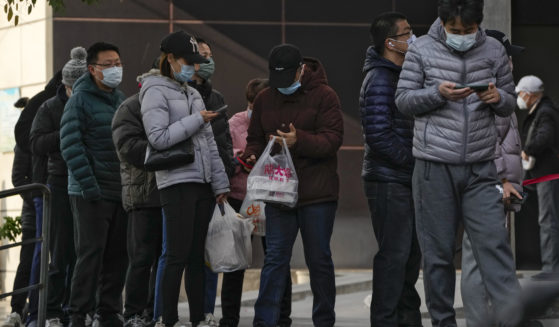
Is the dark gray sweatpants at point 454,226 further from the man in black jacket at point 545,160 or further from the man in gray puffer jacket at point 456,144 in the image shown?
the man in black jacket at point 545,160

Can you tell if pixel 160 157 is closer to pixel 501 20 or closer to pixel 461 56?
pixel 461 56

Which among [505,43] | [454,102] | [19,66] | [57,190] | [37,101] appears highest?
[19,66]

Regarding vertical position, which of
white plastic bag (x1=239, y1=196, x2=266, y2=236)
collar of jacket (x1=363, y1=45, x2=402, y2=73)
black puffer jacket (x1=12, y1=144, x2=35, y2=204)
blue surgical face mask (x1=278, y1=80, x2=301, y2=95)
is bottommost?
white plastic bag (x1=239, y1=196, x2=266, y2=236)

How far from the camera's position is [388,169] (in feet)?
24.8

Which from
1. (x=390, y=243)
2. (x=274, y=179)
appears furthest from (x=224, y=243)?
(x=390, y=243)

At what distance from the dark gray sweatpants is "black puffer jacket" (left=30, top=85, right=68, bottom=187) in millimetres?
3274

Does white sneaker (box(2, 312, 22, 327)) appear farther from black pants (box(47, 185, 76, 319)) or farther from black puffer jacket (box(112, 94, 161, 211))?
black puffer jacket (box(112, 94, 161, 211))

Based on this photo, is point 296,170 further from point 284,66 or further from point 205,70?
point 205,70

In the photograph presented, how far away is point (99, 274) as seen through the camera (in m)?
8.59

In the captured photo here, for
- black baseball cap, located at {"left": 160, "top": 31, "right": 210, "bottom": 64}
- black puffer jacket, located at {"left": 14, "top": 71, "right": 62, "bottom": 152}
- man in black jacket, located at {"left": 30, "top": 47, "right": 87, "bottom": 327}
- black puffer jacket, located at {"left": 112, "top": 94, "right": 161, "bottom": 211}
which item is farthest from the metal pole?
black puffer jacket, located at {"left": 14, "top": 71, "right": 62, "bottom": 152}

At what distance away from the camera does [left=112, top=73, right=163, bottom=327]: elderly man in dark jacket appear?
809cm

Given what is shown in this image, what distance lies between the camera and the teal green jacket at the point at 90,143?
820 centimetres

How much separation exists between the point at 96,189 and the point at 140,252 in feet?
1.85

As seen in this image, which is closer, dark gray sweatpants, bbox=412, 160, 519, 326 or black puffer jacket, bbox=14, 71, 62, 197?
dark gray sweatpants, bbox=412, 160, 519, 326
